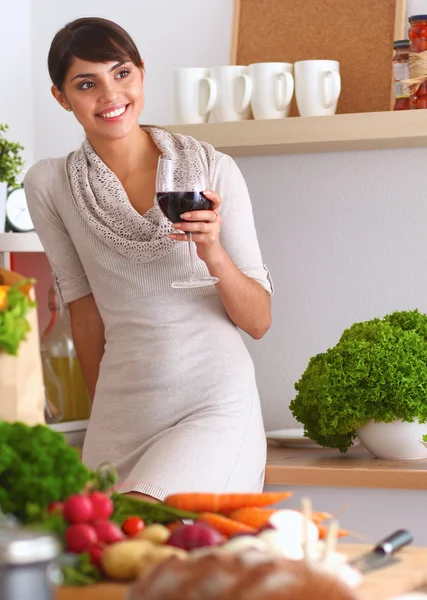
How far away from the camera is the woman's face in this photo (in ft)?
6.64

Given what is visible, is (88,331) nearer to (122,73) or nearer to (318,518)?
(122,73)

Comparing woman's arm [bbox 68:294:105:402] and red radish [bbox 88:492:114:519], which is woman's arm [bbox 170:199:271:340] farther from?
red radish [bbox 88:492:114:519]

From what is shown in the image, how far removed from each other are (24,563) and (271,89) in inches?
78.8

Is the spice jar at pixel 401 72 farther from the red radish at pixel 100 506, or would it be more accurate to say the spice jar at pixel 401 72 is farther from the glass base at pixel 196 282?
the red radish at pixel 100 506

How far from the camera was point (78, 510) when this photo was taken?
93cm

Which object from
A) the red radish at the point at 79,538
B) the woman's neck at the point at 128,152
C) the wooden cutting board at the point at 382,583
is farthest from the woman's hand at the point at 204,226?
the red radish at the point at 79,538

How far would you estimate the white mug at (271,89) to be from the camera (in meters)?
2.52

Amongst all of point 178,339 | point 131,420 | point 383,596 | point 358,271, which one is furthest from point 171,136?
point 383,596

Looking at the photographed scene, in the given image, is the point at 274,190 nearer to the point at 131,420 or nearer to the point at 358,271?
the point at 358,271

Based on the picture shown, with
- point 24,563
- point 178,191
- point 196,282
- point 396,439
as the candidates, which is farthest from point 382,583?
point 396,439

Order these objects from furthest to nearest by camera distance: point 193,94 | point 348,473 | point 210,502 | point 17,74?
point 17,74, point 193,94, point 348,473, point 210,502

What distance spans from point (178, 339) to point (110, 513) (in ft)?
3.48

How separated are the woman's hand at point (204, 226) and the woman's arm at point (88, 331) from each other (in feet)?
1.44

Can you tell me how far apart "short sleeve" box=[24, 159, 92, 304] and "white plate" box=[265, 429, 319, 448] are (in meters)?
0.70
